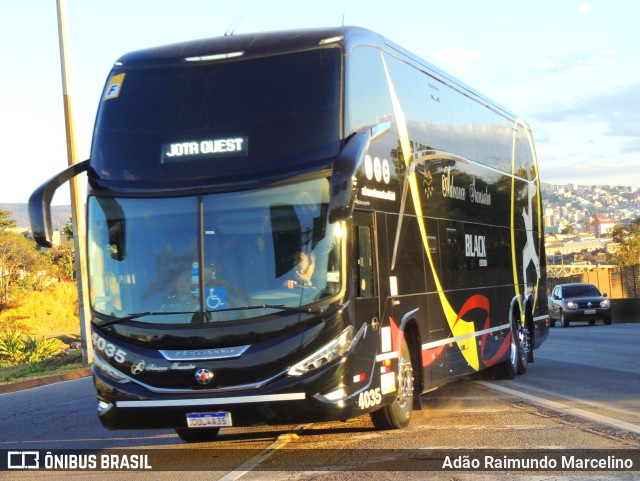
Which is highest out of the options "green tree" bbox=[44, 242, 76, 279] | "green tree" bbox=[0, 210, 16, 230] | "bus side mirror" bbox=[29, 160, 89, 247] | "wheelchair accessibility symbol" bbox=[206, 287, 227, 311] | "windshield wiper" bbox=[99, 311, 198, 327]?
"green tree" bbox=[0, 210, 16, 230]

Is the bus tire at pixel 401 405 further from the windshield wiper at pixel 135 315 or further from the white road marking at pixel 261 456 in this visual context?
the windshield wiper at pixel 135 315

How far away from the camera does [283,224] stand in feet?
32.7

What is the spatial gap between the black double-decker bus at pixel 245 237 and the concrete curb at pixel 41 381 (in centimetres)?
1134

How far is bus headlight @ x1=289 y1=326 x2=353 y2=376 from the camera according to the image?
31.9 ft

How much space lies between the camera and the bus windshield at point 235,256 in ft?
32.4

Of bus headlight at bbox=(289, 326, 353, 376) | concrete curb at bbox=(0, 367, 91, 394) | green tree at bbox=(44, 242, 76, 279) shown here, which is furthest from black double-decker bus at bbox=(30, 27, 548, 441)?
green tree at bbox=(44, 242, 76, 279)

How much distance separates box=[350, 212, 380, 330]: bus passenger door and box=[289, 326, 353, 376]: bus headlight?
27 centimetres

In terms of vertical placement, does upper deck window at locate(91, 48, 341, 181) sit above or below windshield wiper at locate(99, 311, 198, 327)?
above

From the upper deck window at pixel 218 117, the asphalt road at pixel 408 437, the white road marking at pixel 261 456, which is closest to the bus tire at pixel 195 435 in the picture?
the asphalt road at pixel 408 437

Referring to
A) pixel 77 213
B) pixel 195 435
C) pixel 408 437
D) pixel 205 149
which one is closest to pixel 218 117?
pixel 205 149

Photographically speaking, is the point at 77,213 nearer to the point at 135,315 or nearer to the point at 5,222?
the point at 135,315

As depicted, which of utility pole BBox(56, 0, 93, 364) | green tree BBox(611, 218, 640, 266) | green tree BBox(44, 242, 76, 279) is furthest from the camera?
green tree BBox(611, 218, 640, 266)

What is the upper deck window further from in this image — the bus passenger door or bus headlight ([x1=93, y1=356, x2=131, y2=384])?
bus headlight ([x1=93, y1=356, x2=131, y2=384])

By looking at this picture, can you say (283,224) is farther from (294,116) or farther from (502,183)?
(502,183)
